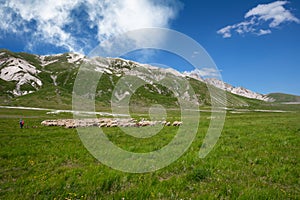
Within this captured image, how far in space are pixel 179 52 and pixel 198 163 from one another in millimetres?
9128

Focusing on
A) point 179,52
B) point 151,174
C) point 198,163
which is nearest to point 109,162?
point 151,174

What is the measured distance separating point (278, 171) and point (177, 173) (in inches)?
186

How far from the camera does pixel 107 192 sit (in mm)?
7977

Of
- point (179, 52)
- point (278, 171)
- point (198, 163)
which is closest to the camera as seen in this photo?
point (278, 171)

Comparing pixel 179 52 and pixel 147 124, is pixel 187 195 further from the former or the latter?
pixel 147 124

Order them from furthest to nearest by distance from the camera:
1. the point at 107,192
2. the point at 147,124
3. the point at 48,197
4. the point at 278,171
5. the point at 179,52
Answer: the point at 147,124 → the point at 179,52 → the point at 278,171 → the point at 107,192 → the point at 48,197

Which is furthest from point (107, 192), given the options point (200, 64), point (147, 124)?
point (147, 124)

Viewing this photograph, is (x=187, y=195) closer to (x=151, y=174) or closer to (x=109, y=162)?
(x=151, y=174)

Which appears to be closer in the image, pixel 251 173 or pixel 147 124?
pixel 251 173

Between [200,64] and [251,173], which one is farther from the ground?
[200,64]

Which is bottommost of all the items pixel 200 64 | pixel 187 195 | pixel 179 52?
pixel 187 195

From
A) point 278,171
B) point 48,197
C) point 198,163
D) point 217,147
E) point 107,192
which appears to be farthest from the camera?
point 217,147

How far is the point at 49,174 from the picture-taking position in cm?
983

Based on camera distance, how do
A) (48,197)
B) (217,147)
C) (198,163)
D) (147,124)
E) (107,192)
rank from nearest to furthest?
1. (48,197)
2. (107,192)
3. (198,163)
4. (217,147)
5. (147,124)
